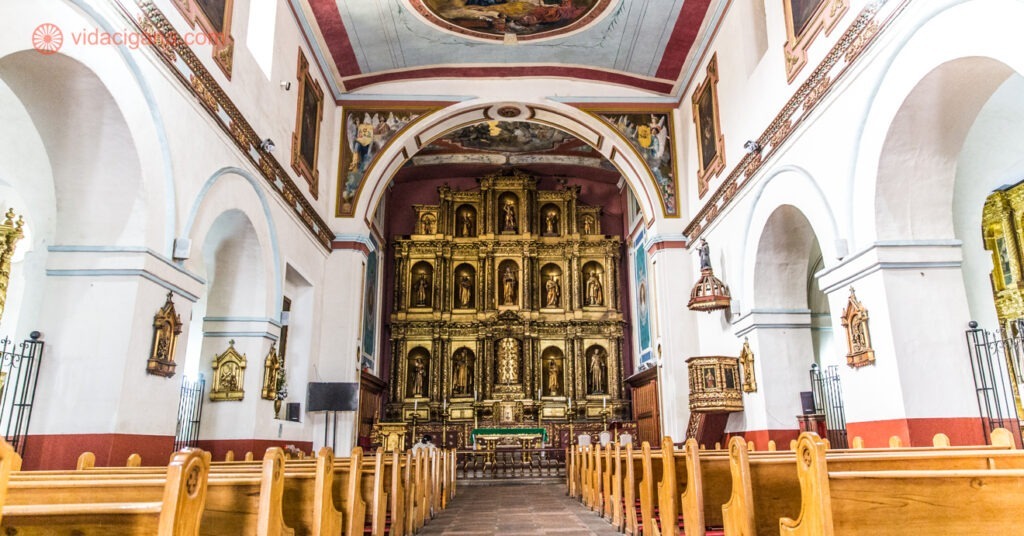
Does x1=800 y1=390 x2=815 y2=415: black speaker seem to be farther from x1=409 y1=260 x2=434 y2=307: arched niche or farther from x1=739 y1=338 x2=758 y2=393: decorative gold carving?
x1=409 y1=260 x2=434 y2=307: arched niche

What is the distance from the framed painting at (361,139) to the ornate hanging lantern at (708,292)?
568cm

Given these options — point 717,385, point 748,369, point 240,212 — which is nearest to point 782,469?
point 748,369

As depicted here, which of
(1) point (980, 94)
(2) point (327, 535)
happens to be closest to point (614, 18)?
(1) point (980, 94)

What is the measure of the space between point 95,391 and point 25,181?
88.1 inches

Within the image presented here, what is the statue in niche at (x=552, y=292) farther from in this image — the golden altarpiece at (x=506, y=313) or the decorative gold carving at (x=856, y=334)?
the decorative gold carving at (x=856, y=334)

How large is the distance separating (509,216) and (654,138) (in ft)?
18.4

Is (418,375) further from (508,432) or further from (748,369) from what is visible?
(748,369)

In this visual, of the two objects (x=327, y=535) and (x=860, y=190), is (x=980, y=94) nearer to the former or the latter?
(x=860, y=190)

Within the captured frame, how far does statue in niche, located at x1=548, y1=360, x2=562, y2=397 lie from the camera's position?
16.1 metres

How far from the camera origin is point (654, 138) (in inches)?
490

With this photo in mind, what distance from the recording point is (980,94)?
558cm

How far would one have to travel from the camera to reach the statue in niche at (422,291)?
1662 centimetres

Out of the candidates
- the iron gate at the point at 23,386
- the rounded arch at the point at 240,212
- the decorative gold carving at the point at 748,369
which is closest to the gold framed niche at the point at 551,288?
the decorative gold carving at the point at 748,369

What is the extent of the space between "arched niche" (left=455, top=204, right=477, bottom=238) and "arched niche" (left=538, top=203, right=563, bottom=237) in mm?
1730
